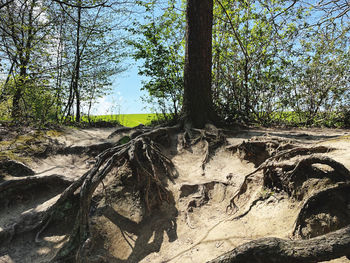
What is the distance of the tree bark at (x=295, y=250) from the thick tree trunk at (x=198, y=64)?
434cm

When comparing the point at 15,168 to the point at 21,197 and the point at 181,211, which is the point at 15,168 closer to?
the point at 21,197

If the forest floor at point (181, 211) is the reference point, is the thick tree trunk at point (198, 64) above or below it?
above

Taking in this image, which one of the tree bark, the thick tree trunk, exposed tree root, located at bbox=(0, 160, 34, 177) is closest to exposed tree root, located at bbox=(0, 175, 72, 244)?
exposed tree root, located at bbox=(0, 160, 34, 177)

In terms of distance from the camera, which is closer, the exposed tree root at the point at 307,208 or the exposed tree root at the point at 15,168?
the exposed tree root at the point at 307,208

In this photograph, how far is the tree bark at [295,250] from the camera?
6.12ft

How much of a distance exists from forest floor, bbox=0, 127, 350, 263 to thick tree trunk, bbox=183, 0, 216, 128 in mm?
1043

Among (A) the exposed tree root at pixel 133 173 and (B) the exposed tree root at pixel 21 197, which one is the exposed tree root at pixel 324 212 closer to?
(A) the exposed tree root at pixel 133 173

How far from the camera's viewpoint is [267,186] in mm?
3732

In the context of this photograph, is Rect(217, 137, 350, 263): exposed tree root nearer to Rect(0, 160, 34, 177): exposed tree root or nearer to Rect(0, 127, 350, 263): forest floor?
Rect(0, 127, 350, 263): forest floor

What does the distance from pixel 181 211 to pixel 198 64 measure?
12.4 feet

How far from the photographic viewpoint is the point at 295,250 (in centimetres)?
193

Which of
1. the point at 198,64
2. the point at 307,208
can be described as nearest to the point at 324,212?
the point at 307,208

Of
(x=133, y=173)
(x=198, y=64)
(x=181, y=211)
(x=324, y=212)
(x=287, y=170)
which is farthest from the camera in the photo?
(x=198, y=64)

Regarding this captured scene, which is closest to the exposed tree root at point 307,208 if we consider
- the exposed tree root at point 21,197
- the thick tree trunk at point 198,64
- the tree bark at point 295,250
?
the tree bark at point 295,250
